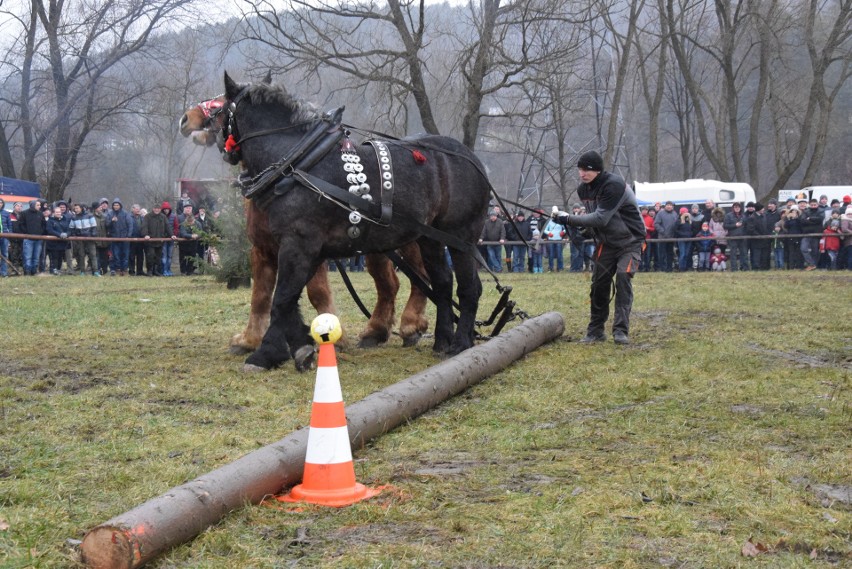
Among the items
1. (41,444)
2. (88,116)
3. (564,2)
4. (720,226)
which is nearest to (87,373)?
(41,444)

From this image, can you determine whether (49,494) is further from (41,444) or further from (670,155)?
(670,155)

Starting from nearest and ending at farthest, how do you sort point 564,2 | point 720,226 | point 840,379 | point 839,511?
point 839,511 → point 840,379 → point 564,2 → point 720,226

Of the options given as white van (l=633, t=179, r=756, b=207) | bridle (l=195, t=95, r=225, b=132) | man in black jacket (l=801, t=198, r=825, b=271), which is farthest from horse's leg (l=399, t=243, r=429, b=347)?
white van (l=633, t=179, r=756, b=207)

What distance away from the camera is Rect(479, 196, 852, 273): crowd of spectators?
23.8m

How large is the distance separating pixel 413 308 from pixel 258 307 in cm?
171

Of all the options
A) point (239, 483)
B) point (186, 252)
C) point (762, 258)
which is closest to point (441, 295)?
point (239, 483)

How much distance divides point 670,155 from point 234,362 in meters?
55.9

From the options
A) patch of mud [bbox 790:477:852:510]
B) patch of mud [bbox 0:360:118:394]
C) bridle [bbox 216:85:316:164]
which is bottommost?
patch of mud [bbox 790:477:852:510]

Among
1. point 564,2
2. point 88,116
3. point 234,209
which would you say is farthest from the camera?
point 88,116

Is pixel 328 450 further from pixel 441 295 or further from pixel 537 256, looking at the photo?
pixel 537 256

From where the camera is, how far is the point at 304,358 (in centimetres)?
799

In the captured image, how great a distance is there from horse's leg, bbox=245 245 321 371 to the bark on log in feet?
4.67

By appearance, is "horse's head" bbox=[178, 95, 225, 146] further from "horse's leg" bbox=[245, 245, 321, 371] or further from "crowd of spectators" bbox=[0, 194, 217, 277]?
"crowd of spectators" bbox=[0, 194, 217, 277]

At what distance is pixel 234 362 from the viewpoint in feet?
28.2
